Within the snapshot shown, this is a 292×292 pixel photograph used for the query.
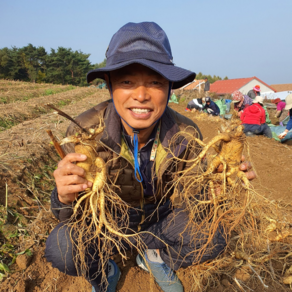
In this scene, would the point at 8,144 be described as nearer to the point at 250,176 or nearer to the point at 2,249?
the point at 2,249

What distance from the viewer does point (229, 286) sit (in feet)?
5.32

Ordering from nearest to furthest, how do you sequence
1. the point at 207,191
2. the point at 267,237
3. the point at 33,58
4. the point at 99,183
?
the point at 99,183 → the point at 207,191 → the point at 267,237 → the point at 33,58

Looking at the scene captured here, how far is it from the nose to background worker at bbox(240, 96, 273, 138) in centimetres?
574

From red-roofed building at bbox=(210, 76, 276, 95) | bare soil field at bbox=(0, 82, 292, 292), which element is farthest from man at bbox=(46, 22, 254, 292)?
red-roofed building at bbox=(210, 76, 276, 95)

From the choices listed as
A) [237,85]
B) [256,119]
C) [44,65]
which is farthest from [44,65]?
[256,119]

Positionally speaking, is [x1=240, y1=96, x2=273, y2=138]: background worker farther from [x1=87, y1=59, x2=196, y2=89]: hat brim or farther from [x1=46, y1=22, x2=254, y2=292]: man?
[x1=87, y1=59, x2=196, y2=89]: hat brim

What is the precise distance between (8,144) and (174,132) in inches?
93.0

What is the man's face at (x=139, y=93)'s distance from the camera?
3.92 ft

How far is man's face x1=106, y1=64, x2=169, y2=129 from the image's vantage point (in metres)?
1.20

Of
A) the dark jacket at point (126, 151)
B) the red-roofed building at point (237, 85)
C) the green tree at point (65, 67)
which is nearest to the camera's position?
the dark jacket at point (126, 151)

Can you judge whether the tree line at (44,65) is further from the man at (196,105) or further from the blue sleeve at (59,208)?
the blue sleeve at (59,208)

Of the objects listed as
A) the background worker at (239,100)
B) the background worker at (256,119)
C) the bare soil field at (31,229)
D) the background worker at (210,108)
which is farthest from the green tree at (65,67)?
the bare soil field at (31,229)

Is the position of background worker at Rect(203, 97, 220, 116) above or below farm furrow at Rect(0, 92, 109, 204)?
below

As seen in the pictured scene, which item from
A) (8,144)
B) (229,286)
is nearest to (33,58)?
(8,144)
